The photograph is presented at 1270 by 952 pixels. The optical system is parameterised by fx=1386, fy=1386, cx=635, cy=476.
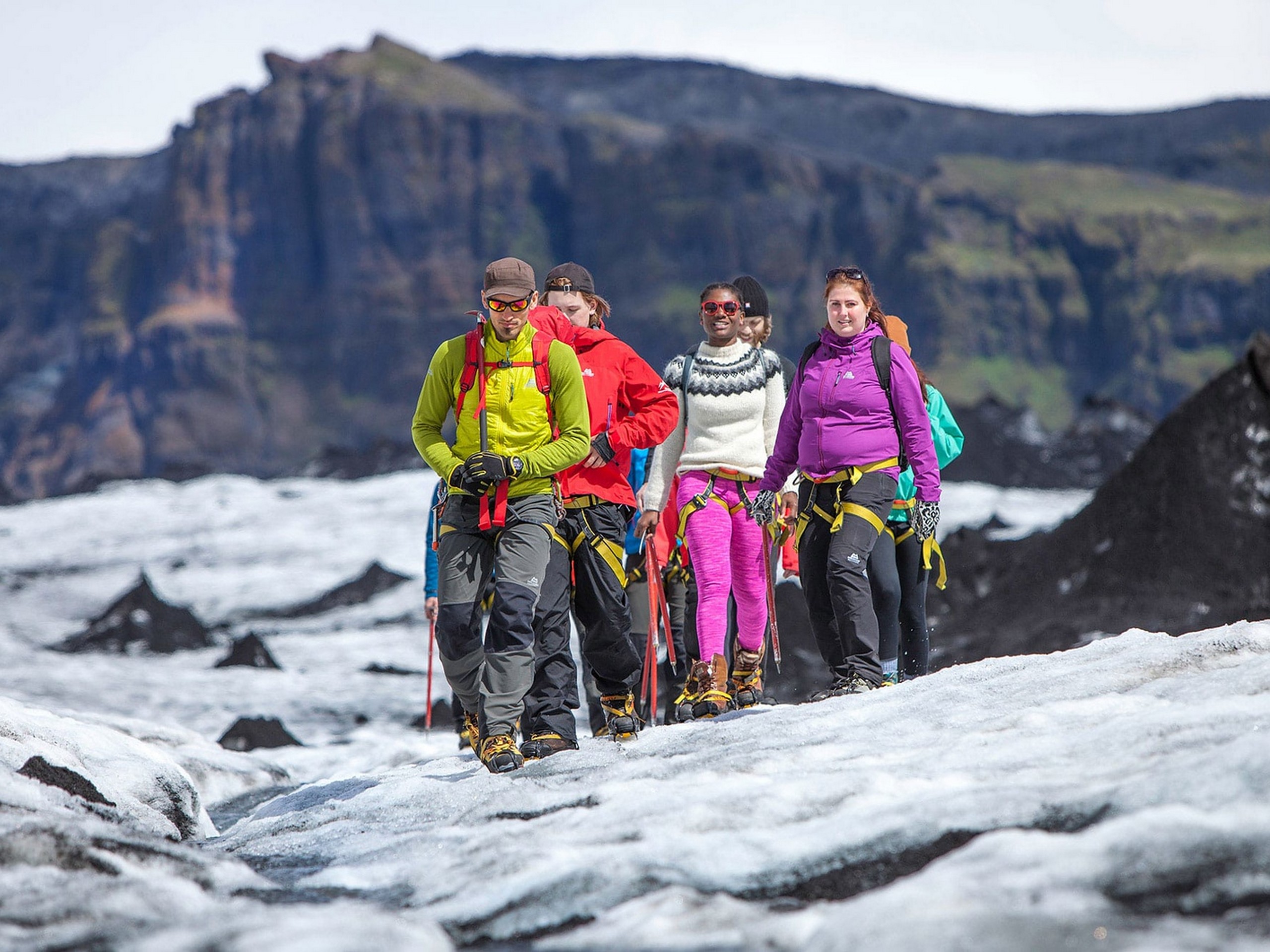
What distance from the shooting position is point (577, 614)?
637cm

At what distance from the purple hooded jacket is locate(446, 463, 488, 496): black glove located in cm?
177

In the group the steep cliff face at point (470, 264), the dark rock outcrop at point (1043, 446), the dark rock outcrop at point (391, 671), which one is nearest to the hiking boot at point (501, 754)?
the dark rock outcrop at point (391, 671)

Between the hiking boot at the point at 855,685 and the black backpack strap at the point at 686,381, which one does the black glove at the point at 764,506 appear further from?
the hiking boot at the point at 855,685

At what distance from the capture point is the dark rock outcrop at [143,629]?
19.0 meters

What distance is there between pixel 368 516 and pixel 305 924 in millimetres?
29076

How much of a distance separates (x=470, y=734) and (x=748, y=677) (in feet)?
4.82

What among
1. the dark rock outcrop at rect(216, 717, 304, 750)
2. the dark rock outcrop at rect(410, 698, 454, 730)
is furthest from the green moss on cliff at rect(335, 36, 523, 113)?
the dark rock outcrop at rect(216, 717, 304, 750)

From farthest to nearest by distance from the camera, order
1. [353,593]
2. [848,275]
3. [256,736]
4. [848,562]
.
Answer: [353,593] < [256,736] < [848,275] < [848,562]

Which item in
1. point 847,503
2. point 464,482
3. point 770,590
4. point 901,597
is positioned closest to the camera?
point 464,482

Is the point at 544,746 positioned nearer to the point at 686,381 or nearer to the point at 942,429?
the point at 686,381

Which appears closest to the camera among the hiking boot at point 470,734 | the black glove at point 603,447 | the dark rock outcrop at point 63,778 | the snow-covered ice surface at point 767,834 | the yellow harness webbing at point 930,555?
the snow-covered ice surface at point 767,834

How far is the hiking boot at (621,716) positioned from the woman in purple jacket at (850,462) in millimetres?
977

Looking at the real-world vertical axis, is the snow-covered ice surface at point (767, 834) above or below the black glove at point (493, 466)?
below

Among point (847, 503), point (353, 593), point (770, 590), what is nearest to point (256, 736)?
point (770, 590)
